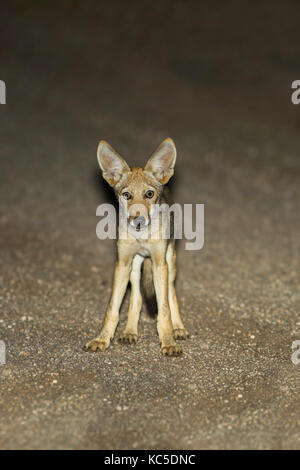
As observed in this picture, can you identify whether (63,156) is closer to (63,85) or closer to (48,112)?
(48,112)

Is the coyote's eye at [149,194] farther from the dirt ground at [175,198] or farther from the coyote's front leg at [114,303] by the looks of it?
the dirt ground at [175,198]

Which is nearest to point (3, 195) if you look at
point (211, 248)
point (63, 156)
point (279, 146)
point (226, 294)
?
point (63, 156)

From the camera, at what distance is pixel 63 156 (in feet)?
47.9

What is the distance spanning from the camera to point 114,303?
278 inches

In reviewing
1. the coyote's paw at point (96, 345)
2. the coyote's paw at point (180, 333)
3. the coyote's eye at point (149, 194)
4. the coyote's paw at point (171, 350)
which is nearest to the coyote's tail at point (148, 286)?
the coyote's paw at point (180, 333)

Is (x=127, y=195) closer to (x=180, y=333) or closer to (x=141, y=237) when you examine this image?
(x=141, y=237)

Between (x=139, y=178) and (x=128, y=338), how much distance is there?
6.27ft

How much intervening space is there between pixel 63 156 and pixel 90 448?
Answer: 33.2ft

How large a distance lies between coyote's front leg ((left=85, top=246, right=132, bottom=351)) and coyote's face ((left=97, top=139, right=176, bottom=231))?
564 millimetres

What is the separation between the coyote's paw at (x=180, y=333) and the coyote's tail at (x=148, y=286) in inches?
13.7

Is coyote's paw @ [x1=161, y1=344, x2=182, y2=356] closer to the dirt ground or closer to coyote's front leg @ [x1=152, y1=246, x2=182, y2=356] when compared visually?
coyote's front leg @ [x1=152, y1=246, x2=182, y2=356]

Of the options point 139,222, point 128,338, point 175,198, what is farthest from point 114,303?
point 175,198

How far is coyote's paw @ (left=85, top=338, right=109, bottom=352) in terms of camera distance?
7012 mm

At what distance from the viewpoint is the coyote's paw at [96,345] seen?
7.01m
